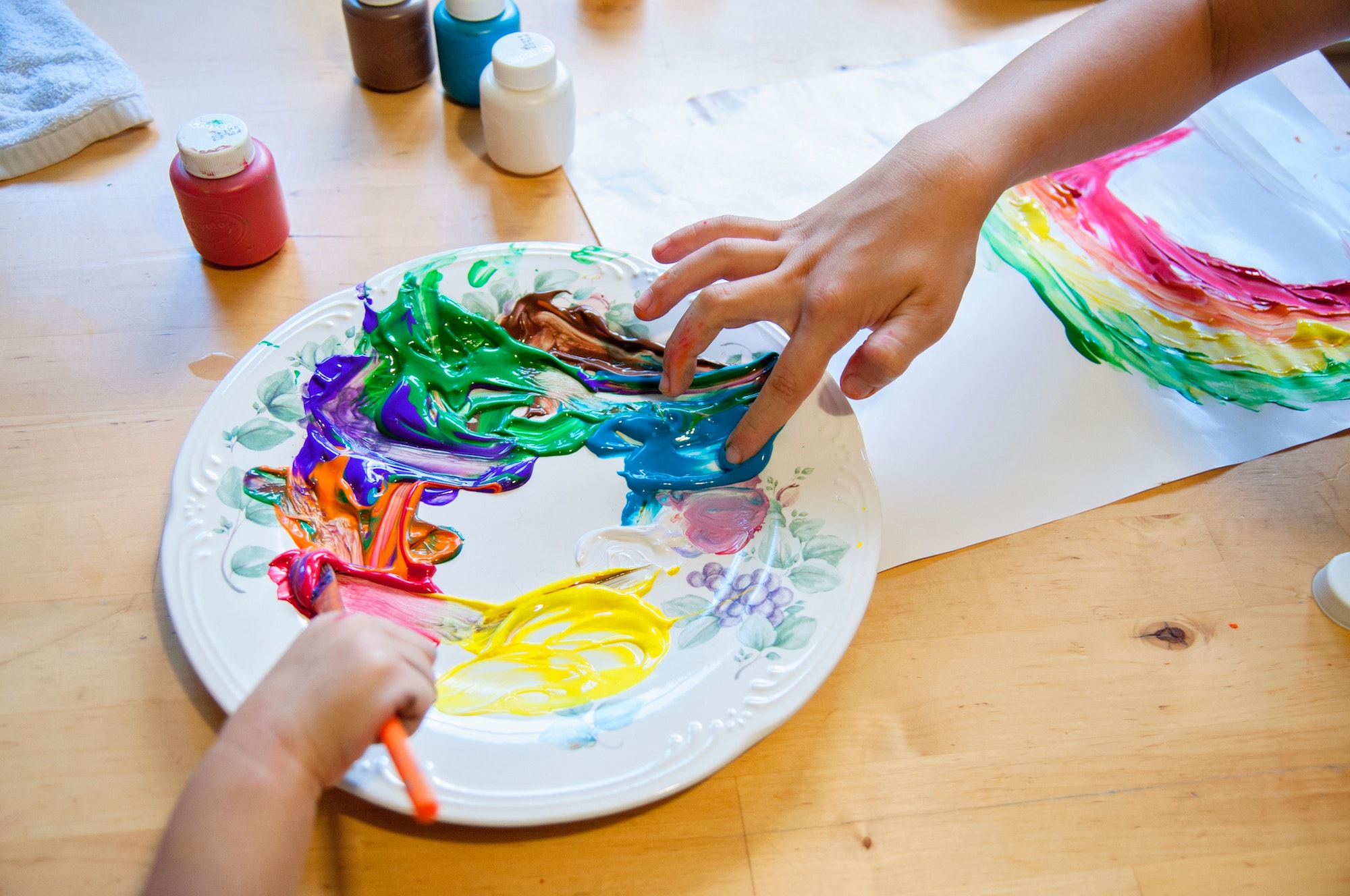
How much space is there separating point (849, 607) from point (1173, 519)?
0.35 meters

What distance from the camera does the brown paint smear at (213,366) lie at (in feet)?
2.70

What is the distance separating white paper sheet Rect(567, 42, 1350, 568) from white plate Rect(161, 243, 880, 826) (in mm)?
86

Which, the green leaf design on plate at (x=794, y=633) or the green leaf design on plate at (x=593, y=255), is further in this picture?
the green leaf design on plate at (x=593, y=255)

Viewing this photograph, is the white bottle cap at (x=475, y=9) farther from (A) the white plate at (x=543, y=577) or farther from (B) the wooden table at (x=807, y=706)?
(A) the white plate at (x=543, y=577)

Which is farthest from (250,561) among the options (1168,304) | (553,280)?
(1168,304)

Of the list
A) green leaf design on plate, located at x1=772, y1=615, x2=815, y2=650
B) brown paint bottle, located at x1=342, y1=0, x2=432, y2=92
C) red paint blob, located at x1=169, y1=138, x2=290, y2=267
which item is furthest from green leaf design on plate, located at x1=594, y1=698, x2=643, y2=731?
brown paint bottle, located at x1=342, y1=0, x2=432, y2=92

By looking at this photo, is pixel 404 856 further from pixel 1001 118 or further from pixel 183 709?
pixel 1001 118

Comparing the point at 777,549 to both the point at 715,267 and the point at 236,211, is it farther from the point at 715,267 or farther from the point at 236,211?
the point at 236,211

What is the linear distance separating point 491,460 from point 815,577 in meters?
0.29

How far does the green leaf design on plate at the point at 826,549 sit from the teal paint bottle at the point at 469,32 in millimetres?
661

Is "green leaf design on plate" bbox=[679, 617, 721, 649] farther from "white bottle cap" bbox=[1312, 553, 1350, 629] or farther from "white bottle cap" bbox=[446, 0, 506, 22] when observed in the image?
"white bottle cap" bbox=[446, 0, 506, 22]

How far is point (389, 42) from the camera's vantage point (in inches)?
40.6

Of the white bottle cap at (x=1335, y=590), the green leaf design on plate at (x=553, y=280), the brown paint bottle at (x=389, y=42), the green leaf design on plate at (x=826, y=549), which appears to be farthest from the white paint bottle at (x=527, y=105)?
the white bottle cap at (x=1335, y=590)

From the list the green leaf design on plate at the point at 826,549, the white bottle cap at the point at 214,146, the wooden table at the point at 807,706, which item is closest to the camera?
the wooden table at the point at 807,706
